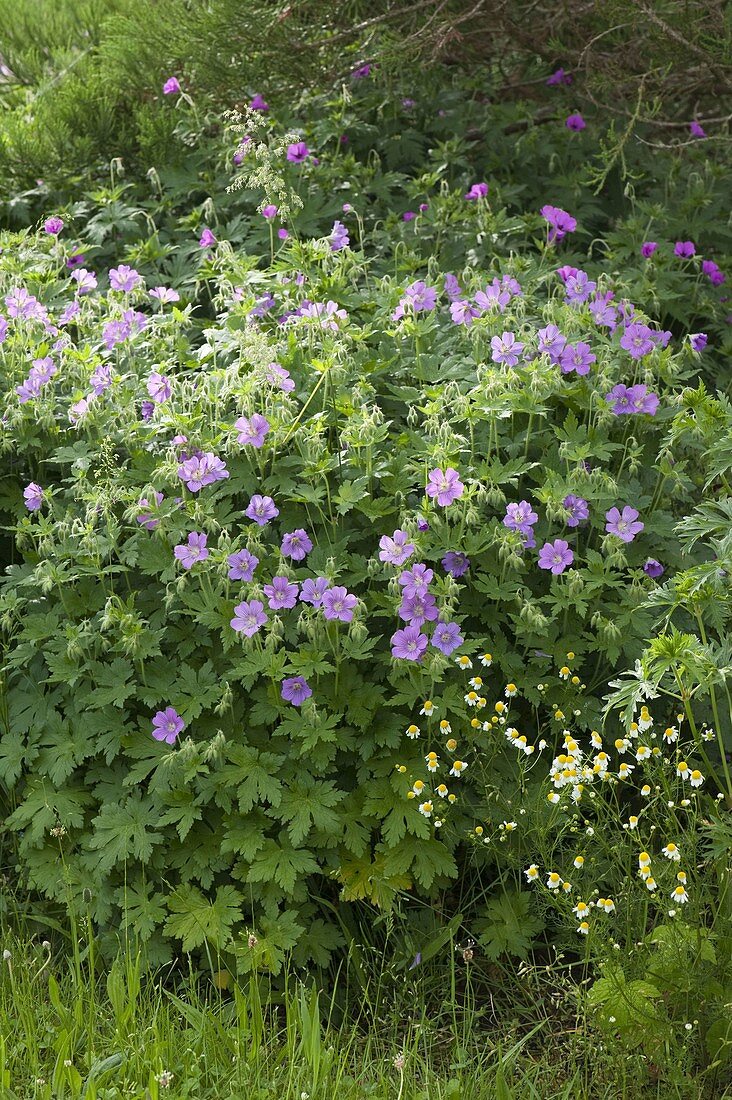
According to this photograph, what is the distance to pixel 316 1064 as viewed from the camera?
2287mm

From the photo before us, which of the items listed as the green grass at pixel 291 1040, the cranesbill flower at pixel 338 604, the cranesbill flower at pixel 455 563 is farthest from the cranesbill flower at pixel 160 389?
the green grass at pixel 291 1040

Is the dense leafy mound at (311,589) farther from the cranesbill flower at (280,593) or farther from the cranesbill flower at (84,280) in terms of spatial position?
the cranesbill flower at (84,280)

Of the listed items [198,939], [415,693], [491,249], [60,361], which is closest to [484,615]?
[415,693]

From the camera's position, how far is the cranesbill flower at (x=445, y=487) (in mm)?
2812

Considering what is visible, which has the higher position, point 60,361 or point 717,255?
point 60,361

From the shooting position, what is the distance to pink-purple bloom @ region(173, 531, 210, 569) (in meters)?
2.83

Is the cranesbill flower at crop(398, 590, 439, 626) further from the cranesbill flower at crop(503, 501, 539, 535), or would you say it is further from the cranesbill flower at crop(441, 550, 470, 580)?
the cranesbill flower at crop(503, 501, 539, 535)

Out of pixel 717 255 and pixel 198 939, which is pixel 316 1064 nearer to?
pixel 198 939

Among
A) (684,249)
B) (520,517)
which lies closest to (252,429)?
(520,517)

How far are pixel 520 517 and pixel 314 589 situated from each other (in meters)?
0.56

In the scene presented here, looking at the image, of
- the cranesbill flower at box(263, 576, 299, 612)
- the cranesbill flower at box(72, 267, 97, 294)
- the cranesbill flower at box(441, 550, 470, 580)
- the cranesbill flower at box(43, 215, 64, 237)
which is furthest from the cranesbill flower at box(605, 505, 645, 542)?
the cranesbill flower at box(43, 215, 64, 237)

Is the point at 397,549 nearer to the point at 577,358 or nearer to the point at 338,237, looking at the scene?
the point at 577,358

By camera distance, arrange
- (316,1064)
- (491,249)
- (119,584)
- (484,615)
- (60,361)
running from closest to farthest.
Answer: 1. (316,1064)
2. (484,615)
3. (119,584)
4. (60,361)
5. (491,249)

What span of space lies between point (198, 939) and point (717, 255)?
11.7ft
